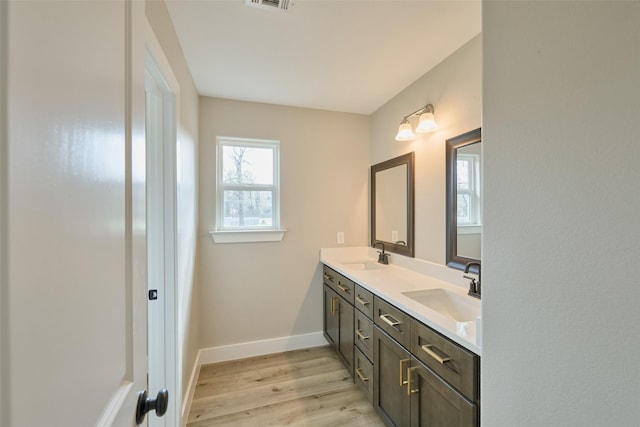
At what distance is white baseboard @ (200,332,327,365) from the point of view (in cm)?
241

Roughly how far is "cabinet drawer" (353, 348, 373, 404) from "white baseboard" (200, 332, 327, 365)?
2.42 feet

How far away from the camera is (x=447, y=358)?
1.12 meters

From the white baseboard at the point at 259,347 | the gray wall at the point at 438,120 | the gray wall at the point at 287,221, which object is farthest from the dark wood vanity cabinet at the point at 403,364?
the gray wall at the point at 438,120

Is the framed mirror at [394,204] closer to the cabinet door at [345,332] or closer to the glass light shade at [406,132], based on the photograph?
the glass light shade at [406,132]

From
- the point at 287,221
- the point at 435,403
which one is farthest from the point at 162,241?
the point at 435,403

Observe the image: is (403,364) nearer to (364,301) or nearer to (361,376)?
(364,301)

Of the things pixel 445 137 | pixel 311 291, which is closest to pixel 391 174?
pixel 445 137

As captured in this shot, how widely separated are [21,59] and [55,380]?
41 centimetres

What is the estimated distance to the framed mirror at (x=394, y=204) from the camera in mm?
2211

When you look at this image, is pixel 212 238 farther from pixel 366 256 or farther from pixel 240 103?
pixel 366 256

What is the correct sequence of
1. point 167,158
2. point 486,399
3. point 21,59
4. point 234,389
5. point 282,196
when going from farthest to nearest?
point 282,196, point 234,389, point 167,158, point 486,399, point 21,59

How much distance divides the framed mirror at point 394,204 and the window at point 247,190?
3.21 ft

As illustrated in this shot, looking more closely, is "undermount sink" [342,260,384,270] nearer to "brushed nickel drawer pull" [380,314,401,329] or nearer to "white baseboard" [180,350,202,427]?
"brushed nickel drawer pull" [380,314,401,329]

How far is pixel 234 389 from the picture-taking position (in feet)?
6.73
